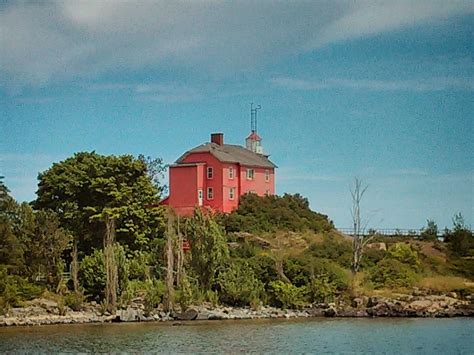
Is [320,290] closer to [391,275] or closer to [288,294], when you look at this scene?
[288,294]

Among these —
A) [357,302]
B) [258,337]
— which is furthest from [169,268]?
[258,337]

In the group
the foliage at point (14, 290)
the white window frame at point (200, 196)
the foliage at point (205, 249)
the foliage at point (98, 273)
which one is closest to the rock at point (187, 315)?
the foliage at point (205, 249)

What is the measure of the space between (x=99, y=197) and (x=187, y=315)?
9.24m

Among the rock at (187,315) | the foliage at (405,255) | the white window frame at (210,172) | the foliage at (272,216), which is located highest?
the white window frame at (210,172)

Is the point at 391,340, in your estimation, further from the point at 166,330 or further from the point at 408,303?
the point at 408,303

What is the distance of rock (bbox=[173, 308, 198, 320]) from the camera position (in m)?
33.1

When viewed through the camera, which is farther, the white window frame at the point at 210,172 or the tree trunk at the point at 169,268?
the white window frame at the point at 210,172

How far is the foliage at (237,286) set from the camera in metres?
35.9

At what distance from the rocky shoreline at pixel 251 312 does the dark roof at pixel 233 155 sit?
14.5 meters

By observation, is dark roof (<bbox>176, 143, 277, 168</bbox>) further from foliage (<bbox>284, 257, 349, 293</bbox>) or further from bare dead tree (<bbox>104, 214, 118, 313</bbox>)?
bare dead tree (<bbox>104, 214, 118, 313</bbox>)

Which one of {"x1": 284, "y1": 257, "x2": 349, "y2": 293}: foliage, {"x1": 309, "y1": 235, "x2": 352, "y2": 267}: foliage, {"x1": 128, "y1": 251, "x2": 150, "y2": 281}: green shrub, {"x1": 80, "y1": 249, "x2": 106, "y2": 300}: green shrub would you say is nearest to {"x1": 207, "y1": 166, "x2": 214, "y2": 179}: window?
{"x1": 309, "y1": 235, "x2": 352, "y2": 267}: foliage

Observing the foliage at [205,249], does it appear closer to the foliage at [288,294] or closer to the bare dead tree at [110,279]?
the foliage at [288,294]

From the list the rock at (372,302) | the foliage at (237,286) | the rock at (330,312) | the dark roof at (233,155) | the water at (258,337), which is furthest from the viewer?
the dark roof at (233,155)

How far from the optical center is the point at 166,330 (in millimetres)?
28688
